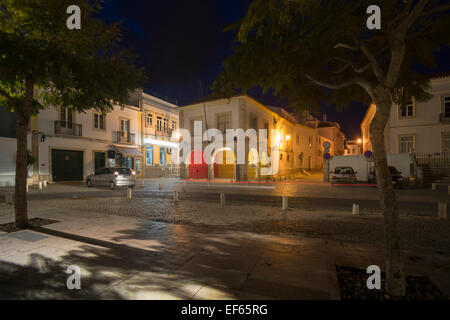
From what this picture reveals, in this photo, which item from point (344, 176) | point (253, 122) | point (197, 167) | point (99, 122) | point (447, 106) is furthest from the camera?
point (253, 122)

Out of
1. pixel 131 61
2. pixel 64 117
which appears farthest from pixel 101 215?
pixel 64 117

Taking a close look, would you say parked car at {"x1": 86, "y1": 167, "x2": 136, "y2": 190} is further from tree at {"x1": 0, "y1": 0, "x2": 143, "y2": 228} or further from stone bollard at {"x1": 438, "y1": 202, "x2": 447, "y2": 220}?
stone bollard at {"x1": 438, "y1": 202, "x2": 447, "y2": 220}

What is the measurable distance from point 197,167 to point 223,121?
6209 millimetres

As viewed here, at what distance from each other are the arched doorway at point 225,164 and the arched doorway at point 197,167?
1.29m

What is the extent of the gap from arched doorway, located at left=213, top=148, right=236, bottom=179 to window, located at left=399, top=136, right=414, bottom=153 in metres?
18.0

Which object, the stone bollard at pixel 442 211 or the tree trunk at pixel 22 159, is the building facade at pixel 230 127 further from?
the tree trunk at pixel 22 159

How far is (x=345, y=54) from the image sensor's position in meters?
3.99

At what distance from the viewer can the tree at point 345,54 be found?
2811 millimetres

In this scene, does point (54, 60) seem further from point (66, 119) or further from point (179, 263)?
point (66, 119)

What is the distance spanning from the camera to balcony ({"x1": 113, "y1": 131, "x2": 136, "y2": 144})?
2450 centimetres

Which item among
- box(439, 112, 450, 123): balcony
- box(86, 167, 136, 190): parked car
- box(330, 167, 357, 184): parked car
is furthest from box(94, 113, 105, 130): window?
box(439, 112, 450, 123): balcony

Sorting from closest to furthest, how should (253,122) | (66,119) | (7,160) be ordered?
(7,160), (66,119), (253,122)

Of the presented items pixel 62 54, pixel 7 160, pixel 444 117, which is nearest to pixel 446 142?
pixel 444 117

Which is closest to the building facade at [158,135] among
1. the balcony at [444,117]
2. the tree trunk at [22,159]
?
the tree trunk at [22,159]
